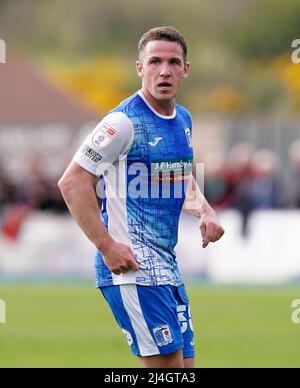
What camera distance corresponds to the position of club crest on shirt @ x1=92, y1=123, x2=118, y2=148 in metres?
8.03

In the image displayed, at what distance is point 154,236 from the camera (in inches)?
326

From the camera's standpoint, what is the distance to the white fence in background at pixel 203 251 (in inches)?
880

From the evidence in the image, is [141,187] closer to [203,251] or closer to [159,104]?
[159,104]

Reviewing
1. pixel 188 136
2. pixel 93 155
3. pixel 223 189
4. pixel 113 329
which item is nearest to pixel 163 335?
pixel 93 155

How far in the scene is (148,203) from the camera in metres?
8.25

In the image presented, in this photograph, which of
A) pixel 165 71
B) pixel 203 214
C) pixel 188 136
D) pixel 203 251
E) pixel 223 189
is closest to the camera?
pixel 165 71

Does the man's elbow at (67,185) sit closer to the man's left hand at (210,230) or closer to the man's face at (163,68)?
the man's face at (163,68)

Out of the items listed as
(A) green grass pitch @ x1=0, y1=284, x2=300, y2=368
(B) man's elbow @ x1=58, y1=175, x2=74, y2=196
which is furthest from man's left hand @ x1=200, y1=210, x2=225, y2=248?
(A) green grass pitch @ x1=0, y1=284, x2=300, y2=368

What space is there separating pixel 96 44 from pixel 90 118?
2518 inches

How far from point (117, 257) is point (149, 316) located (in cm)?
48

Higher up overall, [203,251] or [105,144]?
[203,251]

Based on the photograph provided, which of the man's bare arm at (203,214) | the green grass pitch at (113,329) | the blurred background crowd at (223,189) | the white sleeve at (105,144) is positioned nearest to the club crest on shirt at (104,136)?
the white sleeve at (105,144)

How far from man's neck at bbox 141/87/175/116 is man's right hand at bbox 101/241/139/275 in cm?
96
